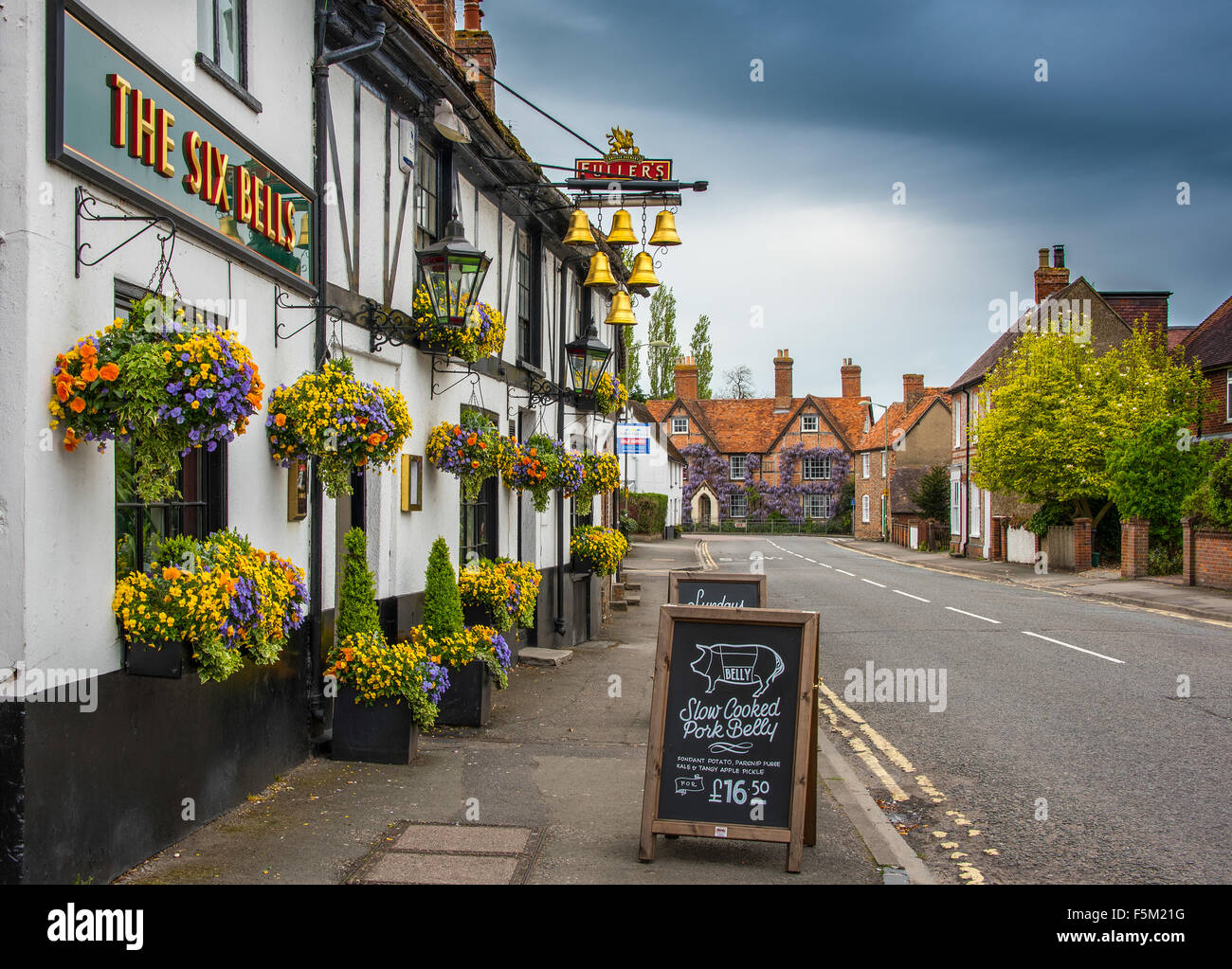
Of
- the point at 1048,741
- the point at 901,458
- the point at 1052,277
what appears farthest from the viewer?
the point at 901,458

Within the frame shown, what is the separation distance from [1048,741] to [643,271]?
6.53 metres

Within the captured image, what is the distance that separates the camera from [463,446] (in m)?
9.77

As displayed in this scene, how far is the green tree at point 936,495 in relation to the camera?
49.7 meters

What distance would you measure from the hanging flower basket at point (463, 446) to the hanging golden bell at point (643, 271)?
2900mm

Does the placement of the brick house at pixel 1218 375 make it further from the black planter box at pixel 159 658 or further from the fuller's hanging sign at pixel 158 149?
the black planter box at pixel 159 658

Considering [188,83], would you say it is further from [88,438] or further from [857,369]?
[857,369]

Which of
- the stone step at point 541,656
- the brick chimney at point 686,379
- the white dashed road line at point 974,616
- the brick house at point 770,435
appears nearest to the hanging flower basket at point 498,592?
the stone step at point 541,656

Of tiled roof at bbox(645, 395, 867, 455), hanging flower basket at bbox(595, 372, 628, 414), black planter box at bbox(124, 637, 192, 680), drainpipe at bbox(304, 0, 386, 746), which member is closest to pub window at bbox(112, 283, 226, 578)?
black planter box at bbox(124, 637, 192, 680)

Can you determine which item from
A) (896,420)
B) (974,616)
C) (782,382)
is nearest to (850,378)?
(782,382)

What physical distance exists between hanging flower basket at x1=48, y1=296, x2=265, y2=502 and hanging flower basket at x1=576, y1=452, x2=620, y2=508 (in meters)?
8.24

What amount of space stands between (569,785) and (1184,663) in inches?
357

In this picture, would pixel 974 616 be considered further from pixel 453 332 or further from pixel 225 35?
pixel 225 35

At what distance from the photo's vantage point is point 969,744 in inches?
344
